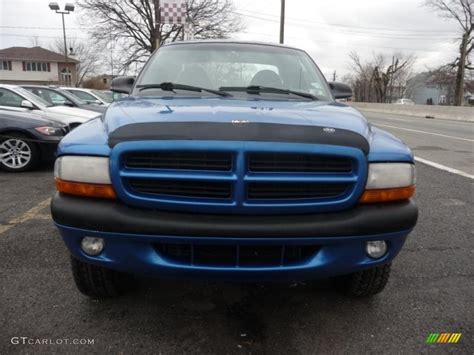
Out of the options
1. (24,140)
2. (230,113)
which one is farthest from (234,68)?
(24,140)

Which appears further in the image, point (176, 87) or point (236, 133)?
point (176, 87)

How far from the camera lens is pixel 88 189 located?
6.75 feet

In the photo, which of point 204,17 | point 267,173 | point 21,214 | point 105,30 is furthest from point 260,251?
point 105,30

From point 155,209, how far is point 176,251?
242 mm

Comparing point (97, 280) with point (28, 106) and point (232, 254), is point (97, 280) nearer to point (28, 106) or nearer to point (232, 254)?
point (232, 254)

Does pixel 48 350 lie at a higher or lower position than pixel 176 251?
lower

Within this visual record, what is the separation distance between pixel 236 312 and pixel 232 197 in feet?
2.90

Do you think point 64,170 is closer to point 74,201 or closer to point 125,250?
point 74,201

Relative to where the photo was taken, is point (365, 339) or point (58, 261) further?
point (58, 261)

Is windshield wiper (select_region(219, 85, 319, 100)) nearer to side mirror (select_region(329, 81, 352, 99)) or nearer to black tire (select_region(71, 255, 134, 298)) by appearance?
side mirror (select_region(329, 81, 352, 99))

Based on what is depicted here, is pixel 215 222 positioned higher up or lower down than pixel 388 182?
lower down

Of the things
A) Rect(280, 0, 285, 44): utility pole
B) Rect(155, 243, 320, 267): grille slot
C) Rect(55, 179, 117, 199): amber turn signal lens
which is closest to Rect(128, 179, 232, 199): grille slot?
Rect(55, 179, 117, 199): amber turn signal lens

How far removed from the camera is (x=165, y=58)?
3.58m

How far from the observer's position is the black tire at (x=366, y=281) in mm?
2484
